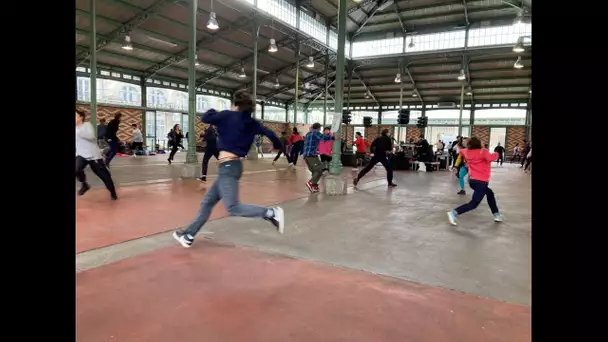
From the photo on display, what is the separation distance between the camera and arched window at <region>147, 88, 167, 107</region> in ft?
83.9

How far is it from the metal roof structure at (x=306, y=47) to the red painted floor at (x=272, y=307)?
17119mm

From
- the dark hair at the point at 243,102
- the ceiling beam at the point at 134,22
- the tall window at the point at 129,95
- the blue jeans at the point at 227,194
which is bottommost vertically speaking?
the blue jeans at the point at 227,194

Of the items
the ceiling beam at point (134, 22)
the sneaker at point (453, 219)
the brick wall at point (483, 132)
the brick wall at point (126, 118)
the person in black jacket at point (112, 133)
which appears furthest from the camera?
the brick wall at point (483, 132)

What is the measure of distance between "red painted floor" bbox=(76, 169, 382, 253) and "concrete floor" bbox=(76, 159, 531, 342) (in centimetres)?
6

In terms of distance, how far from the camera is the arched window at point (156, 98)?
25.6m

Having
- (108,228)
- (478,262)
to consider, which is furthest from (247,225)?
(478,262)

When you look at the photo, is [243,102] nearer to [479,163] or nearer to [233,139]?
[233,139]

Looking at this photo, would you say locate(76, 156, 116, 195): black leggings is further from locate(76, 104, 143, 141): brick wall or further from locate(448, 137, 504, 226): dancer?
locate(76, 104, 143, 141): brick wall

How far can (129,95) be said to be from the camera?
2439cm

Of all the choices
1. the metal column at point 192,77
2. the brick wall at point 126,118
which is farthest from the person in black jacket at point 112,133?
the brick wall at point 126,118

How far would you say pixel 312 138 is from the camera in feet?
25.8

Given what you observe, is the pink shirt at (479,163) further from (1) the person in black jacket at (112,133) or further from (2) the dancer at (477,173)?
(1) the person in black jacket at (112,133)
